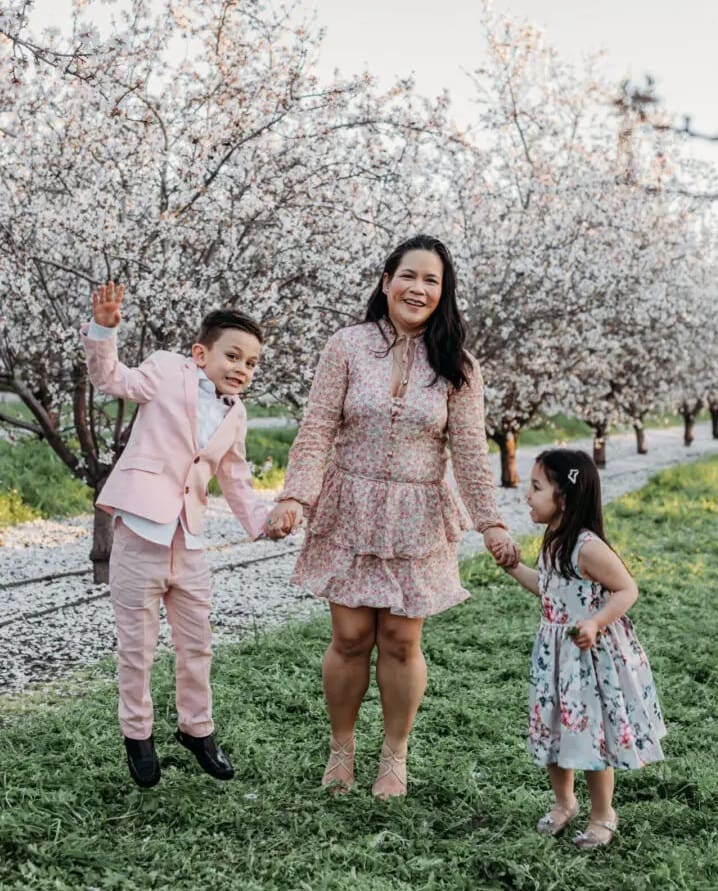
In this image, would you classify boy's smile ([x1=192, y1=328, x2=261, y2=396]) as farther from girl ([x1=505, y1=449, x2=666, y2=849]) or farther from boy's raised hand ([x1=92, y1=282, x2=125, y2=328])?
girl ([x1=505, y1=449, x2=666, y2=849])


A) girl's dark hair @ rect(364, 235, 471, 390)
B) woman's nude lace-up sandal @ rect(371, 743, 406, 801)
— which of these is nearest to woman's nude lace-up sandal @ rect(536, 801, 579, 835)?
woman's nude lace-up sandal @ rect(371, 743, 406, 801)

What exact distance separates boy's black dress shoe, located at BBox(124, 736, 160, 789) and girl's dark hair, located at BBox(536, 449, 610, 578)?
1527 mm

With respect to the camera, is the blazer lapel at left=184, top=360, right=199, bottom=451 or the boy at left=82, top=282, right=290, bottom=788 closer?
the boy at left=82, top=282, right=290, bottom=788

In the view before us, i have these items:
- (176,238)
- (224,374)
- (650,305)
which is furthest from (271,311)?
(650,305)

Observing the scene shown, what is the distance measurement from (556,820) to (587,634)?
0.70m

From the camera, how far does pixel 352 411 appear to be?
3449 mm

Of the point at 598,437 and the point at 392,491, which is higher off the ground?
the point at 392,491

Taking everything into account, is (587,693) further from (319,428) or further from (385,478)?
(319,428)

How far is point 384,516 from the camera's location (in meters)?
3.37

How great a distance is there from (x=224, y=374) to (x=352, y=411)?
0.49 meters

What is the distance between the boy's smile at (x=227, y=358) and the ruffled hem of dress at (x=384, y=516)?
19.9 inches

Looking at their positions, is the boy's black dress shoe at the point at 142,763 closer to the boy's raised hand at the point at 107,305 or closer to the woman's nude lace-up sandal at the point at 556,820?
the woman's nude lace-up sandal at the point at 556,820

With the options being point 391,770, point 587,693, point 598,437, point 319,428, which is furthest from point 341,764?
point 598,437

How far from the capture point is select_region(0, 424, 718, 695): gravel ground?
18.0 feet
